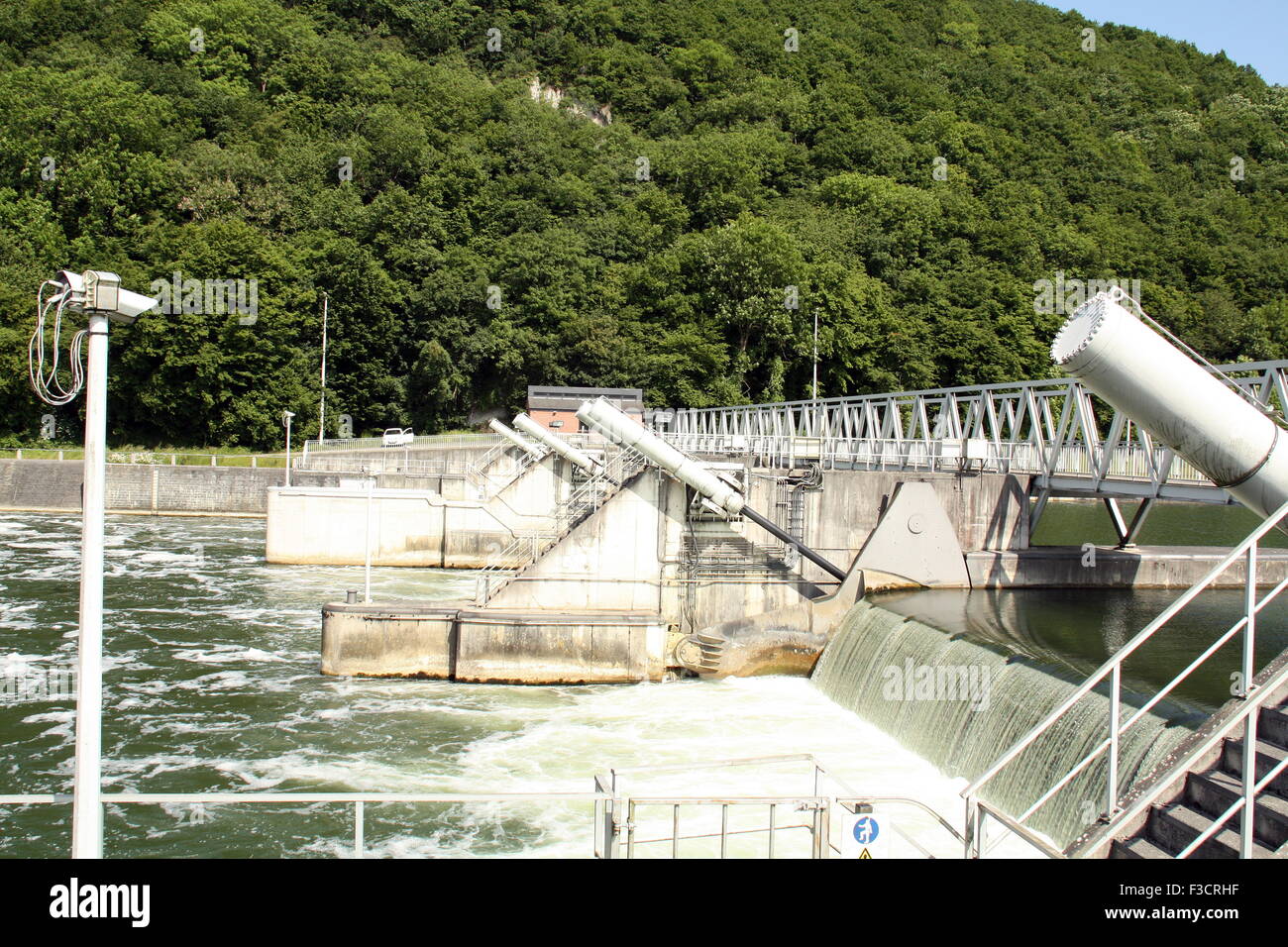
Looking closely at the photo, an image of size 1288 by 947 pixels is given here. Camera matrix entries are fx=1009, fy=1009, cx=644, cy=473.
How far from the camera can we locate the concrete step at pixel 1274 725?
7.73 meters

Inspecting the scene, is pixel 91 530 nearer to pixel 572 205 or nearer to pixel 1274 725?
pixel 1274 725

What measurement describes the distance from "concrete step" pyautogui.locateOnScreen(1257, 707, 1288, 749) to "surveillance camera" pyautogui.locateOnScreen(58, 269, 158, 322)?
8.82 meters

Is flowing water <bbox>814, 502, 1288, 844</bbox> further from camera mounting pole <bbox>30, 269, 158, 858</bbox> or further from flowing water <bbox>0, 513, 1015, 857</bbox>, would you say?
camera mounting pole <bbox>30, 269, 158, 858</bbox>

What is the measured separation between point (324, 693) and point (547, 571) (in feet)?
20.0

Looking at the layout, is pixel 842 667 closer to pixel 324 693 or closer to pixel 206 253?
pixel 324 693

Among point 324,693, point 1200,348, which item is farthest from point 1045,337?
point 324,693

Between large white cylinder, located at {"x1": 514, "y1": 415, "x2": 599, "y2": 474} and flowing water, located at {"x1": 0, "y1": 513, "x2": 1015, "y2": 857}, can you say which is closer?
flowing water, located at {"x1": 0, "y1": 513, "x2": 1015, "y2": 857}

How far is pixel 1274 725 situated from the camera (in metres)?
7.84

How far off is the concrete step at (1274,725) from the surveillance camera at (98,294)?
882cm

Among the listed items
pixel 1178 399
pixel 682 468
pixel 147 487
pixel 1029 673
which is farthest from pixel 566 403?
pixel 1178 399

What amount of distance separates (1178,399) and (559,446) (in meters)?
31.7

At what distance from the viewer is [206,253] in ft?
217

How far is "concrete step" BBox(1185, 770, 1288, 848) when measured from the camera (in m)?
7.04

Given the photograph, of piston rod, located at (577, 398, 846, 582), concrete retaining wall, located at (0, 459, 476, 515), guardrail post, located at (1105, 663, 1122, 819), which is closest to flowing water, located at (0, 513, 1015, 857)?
piston rod, located at (577, 398, 846, 582)
